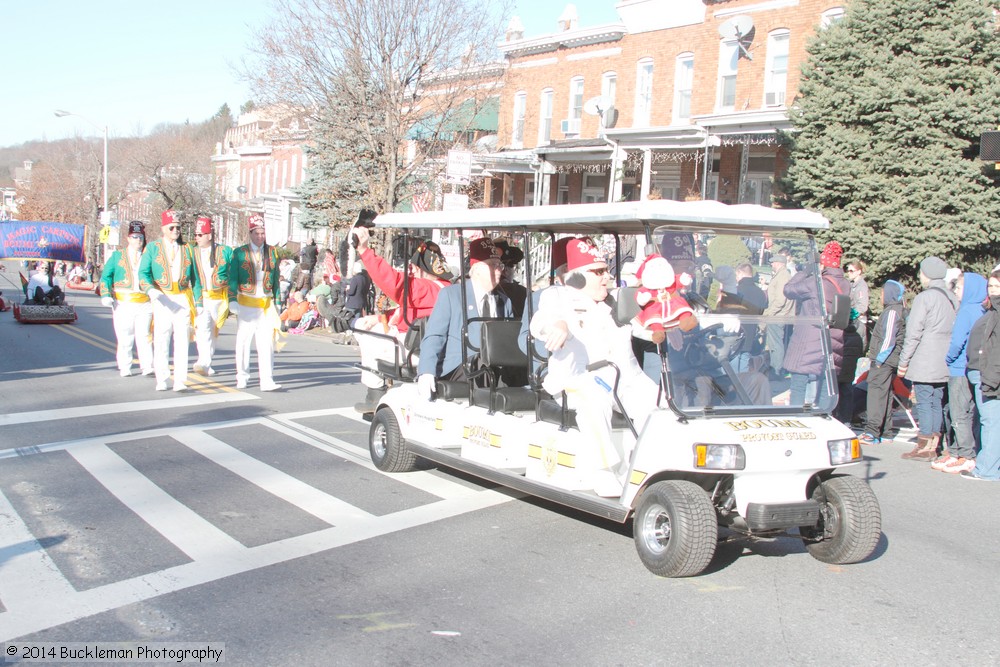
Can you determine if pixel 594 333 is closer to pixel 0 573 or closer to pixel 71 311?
pixel 0 573

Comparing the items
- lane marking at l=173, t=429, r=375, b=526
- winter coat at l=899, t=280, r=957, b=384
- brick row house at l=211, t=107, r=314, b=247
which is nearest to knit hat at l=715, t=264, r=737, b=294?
lane marking at l=173, t=429, r=375, b=526

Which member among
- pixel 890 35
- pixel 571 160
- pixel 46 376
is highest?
pixel 890 35

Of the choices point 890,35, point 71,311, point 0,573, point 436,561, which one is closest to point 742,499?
point 436,561

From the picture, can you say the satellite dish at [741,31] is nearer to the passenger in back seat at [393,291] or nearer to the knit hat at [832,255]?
the knit hat at [832,255]

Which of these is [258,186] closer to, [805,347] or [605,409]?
[605,409]

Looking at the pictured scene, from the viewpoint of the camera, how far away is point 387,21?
806 inches

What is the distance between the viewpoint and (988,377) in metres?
8.66

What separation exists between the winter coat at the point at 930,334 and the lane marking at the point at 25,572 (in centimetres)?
798

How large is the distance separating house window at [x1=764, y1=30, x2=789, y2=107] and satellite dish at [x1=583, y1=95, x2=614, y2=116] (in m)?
4.81

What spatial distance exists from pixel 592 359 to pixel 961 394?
4.97m

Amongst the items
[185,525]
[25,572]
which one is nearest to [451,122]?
[185,525]

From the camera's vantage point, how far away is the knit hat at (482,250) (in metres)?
7.80

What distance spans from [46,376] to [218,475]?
6321 mm

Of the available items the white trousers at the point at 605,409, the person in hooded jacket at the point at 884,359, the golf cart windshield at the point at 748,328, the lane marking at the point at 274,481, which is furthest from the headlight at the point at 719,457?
the person in hooded jacket at the point at 884,359
